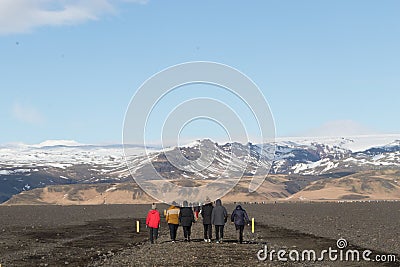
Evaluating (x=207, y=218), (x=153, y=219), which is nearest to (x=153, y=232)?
(x=153, y=219)

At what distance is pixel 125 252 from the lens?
1211 inches

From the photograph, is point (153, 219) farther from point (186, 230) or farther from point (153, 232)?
point (153, 232)

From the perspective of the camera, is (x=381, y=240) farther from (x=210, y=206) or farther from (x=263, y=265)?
(x=263, y=265)

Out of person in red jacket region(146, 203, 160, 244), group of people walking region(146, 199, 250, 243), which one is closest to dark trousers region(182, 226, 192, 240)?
group of people walking region(146, 199, 250, 243)

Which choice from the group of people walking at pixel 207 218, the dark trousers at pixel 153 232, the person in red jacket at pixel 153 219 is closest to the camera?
the group of people walking at pixel 207 218

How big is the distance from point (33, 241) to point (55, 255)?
1063 centimetres

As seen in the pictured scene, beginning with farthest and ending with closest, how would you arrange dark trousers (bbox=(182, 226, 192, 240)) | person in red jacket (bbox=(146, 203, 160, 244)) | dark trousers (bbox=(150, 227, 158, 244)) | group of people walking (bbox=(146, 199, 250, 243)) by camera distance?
dark trousers (bbox=(150, 227, 158, 244)) → dark trousers (bbox=(182, 226, 192, 240)) → person in red jacket (bbox=(146, 203, 160, 244)) → group of people walking (bbox=(146, 199, 250, 243))

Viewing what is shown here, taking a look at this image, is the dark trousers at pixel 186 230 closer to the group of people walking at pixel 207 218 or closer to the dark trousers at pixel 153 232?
the group of people walking at pixel 207 218

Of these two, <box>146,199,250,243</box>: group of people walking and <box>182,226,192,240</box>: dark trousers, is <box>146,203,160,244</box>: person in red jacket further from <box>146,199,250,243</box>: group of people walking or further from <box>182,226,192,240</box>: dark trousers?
<box>182,226,192,240</box>: dark trousers

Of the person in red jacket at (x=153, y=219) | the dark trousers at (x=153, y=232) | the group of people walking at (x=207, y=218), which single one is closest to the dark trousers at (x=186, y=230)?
the group of people walking at (x=207, y=218)

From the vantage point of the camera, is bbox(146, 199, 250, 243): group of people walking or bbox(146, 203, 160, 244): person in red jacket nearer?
bbox(146, 199, 250, 243): group of people walking

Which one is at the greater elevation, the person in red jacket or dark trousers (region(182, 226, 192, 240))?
the person in red jacket

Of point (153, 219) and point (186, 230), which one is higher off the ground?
point (153, 219)

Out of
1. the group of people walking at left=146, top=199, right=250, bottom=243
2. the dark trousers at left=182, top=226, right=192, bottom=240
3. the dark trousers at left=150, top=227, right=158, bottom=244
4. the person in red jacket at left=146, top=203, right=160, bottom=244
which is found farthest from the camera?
the dark trousers at left=150, top=227, right=158, bottom=244
